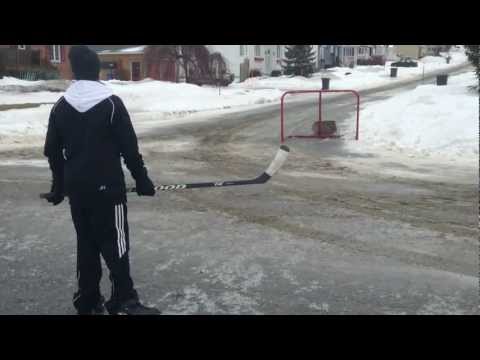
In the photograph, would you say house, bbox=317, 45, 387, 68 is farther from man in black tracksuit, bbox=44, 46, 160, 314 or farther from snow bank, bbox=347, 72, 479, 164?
man in black tracksuit, bbox=44, 46, 160, 314

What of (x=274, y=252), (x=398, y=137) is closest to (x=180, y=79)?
(x=398, y=137)

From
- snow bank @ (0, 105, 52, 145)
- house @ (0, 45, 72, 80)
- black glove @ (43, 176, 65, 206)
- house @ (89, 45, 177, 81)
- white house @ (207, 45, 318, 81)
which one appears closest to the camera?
black glove @ (43, 176, 65, 206)

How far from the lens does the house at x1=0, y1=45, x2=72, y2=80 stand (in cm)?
3075

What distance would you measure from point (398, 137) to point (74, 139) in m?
9.72

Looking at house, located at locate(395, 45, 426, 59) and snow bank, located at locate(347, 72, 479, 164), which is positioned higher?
house, located at locate(395, 45, 426, 59)

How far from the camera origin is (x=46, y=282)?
4.41m

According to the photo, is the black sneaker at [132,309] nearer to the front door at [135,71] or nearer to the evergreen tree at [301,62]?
the front door at [135,71]

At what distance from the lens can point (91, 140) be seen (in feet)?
11.2

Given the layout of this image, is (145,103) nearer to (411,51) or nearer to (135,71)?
(135,71)

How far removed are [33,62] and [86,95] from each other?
108ft

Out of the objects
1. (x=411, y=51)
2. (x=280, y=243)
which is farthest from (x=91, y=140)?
(x=411, y=51)

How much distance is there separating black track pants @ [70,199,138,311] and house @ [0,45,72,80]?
28.0 m

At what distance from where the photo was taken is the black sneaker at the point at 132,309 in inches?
148

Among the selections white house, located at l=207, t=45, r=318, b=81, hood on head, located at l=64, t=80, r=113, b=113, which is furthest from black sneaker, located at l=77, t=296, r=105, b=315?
white house, located at l=207, t=45, r=318, b=81
